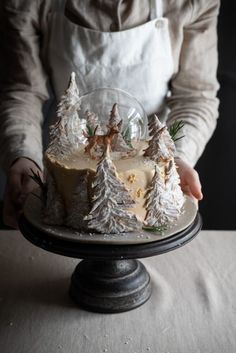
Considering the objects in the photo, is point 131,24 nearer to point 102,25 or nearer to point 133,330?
point 102,25

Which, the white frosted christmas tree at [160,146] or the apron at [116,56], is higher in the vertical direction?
the white frosted christmas tree at [160,146]

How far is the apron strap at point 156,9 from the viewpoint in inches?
45.4

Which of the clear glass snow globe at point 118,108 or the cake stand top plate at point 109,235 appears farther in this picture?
the clear glass snow globe at point 118,108

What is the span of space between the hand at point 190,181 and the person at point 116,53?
0.65ft

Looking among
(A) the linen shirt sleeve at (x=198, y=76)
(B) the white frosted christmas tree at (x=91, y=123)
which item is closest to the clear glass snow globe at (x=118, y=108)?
(B) the white frosted christmas tree at (x=91, y=123)

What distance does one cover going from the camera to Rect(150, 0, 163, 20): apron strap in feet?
3.78

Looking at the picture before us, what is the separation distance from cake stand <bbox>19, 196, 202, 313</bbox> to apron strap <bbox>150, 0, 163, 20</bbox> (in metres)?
0.51

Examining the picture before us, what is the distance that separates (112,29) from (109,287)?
57cm

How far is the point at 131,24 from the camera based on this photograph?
3.83 ft

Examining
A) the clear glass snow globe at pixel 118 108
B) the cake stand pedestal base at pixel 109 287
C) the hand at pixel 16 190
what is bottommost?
the cake stand pedestal base at pixel 109 287

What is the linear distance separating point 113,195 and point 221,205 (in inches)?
37.0

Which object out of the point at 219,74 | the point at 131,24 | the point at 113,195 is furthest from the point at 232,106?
the point at 113,195

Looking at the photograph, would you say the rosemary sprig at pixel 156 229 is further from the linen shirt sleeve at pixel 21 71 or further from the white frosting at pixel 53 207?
the linen shirt sleeve at pixel 21 71

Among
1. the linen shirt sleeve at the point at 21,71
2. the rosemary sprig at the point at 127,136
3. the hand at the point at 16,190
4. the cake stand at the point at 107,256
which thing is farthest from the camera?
the linen shirt sleeve at the point at 21,71
